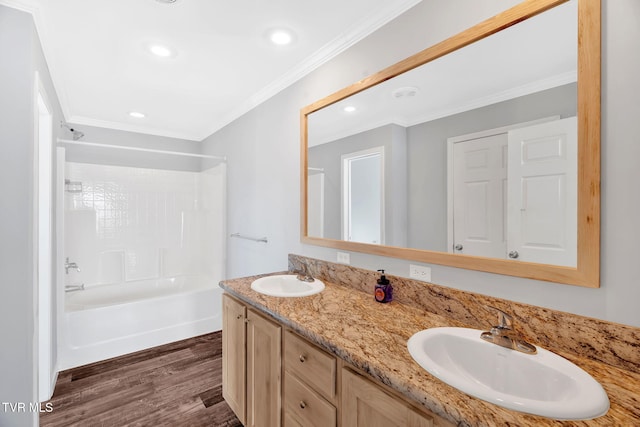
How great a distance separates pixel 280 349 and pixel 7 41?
198cm

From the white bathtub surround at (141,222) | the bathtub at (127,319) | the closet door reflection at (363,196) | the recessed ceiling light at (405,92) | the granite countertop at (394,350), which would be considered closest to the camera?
the granite countertop at (394,350)

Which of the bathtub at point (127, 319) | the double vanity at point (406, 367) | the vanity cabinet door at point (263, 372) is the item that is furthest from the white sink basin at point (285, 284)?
the bathtub at point (127, 319)

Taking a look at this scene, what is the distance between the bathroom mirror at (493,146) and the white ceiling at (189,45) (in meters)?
0.37

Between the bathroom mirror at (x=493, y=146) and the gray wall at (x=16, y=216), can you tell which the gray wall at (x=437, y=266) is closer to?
the bathroom mirror at (x=493, y=146)

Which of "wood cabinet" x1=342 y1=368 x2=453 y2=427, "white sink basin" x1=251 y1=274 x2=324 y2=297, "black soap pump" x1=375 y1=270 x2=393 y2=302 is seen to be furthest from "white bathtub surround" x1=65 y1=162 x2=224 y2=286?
"wood cabinet" x1=342 y1=368 x2=453 y2=427

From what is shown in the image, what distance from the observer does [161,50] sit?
1.90 meters

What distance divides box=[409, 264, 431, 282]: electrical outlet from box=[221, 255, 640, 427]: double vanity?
0.04 metres

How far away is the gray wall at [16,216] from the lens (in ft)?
4.51

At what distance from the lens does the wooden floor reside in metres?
1.85

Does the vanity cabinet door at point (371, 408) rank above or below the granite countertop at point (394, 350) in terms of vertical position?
below

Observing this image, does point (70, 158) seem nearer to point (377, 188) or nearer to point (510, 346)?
point (377, 188)

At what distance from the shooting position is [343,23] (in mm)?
1636

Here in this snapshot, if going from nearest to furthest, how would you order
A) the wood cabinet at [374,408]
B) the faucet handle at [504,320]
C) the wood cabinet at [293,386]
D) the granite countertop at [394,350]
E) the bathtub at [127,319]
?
the granite countertop at [394,350] → the wood cabinet at [374,408] → the wood cabinet at [293,386] → the faucet handle at [504,320] → the bathtub at [127,319]

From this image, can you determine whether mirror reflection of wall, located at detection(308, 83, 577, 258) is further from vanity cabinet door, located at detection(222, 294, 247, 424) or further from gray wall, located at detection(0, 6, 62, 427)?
gray wall, located at detection(0, 6, 62, 427)
